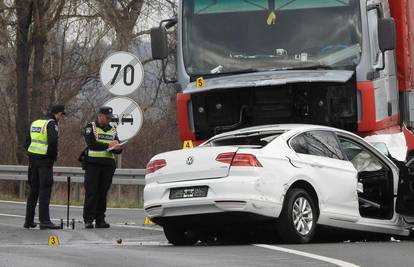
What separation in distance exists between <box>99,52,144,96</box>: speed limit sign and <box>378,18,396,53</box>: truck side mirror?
3.84 meters

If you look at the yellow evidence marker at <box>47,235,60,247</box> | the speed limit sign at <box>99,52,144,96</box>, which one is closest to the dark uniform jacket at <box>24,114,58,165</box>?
the speed limit sign at <box>99,52,144,96</box>

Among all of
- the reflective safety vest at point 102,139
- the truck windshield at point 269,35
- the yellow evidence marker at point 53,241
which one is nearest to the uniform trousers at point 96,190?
the reflective safety vest at point 102,139

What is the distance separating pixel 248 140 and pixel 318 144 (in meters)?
0.83

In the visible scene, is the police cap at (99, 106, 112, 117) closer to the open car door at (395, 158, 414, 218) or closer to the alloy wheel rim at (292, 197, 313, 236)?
the alloy wheel rim at (292, 197, 313, 236)

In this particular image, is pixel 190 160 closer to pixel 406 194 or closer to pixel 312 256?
pixel 312 256

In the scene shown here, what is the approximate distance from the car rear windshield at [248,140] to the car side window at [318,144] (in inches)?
10.4

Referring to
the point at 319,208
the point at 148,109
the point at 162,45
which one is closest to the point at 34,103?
the point at 148,109

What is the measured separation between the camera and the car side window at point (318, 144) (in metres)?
12.6

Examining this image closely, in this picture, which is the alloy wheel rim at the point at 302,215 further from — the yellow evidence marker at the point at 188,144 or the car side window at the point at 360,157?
the yellow evidence marker at the point at 188,144

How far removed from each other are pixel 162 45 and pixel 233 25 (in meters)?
1.11

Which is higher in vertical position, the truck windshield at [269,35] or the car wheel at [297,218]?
the truck windshield at [269,35]

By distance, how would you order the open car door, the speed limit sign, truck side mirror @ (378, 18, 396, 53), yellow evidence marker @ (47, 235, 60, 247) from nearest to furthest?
yellow evidence marker @ (47, 235, 60, 247) < the open car door < truck side mirror @ (378, 18, 396, 53) < the speed limit sign

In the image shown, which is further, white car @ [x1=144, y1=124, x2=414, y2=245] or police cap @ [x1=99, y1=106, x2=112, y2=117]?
police cap @ [x1=99, y1=106, x2=112, y2=117]

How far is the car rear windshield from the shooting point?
1256 cm
